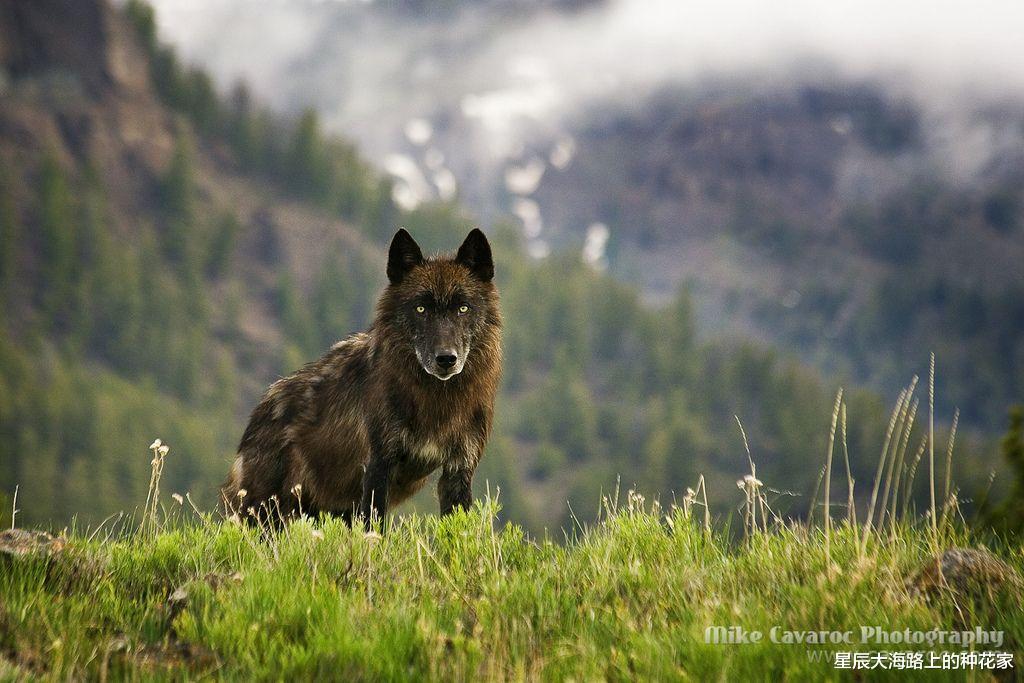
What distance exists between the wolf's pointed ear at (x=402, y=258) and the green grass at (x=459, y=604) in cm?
298

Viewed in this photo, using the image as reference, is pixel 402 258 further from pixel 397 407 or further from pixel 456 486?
pixel 456 486

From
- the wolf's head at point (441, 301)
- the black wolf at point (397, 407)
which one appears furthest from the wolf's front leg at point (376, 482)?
the wolf's head at point (441, 301)

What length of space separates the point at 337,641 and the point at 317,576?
941 mm

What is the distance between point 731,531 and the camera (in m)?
6.75

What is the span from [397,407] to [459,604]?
3.12 m

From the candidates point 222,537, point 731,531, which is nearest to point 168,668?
point 222,537

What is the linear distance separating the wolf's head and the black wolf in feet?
0.04

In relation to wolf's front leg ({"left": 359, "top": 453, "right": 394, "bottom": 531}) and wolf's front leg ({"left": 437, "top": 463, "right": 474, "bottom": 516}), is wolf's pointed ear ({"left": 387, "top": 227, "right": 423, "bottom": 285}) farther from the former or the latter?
wolf's front leg ({"left": 437, "top": 463, "right": 474, "bottom": 516})

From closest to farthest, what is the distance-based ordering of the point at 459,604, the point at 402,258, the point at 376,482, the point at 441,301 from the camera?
the point at 459,604
the point at 376,482
the point at 441,301
the point at 402,258

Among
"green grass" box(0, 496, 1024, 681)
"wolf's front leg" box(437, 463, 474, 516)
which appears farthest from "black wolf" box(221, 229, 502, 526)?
"green grass" box(0, 496, 1024, 681)

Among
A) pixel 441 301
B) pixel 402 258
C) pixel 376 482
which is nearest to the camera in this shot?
pixel 376 482

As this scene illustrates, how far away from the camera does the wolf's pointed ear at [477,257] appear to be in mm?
9023

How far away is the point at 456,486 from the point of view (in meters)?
8.47

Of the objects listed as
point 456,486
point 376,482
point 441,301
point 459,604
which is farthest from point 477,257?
point 459,604
